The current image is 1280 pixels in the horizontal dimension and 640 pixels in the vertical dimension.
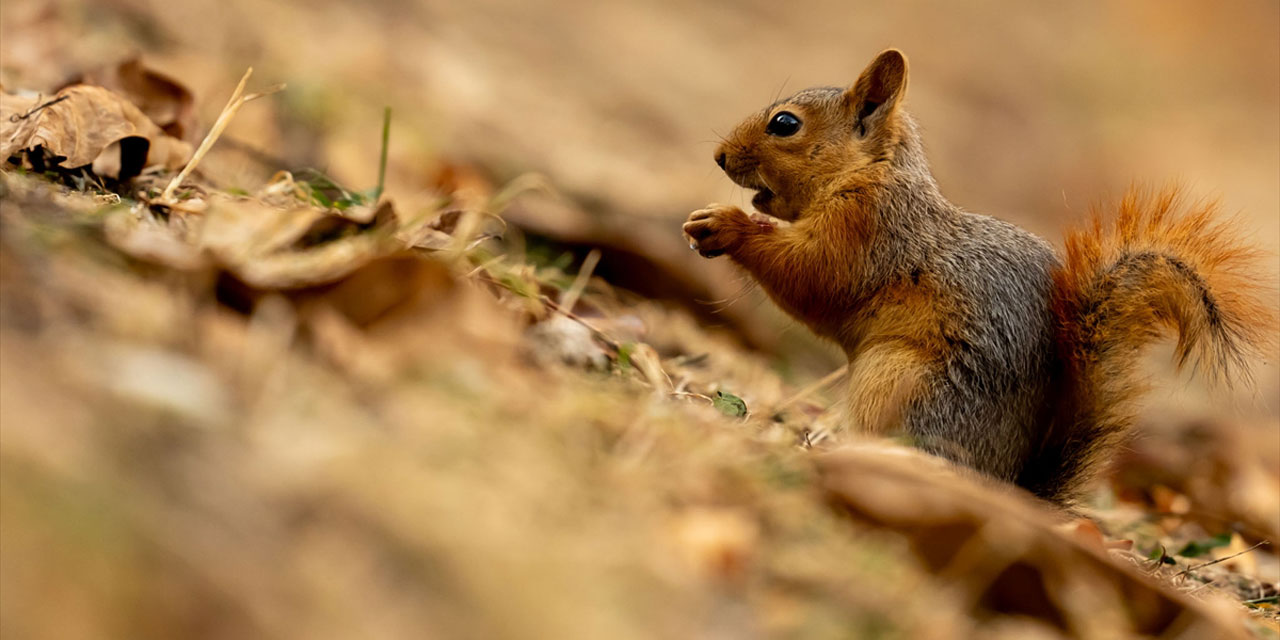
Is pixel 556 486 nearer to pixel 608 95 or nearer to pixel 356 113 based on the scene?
pixel 356 113

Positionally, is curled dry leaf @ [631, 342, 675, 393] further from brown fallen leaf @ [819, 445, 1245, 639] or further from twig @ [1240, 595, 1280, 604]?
twig @ [1240, 595, 1280, 604]

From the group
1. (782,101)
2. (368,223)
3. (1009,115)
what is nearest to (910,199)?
(782,101)

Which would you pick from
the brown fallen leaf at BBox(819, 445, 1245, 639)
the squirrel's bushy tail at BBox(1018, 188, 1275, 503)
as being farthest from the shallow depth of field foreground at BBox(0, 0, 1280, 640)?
the squirrel's bushy tail at BBox(1018, 188, 1275, 503)

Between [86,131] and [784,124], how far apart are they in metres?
1.71

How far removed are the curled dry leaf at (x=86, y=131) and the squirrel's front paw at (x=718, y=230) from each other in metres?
1.27

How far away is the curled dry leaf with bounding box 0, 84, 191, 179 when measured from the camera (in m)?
2.10

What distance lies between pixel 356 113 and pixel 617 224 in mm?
1155

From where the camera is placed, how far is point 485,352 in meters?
1.54

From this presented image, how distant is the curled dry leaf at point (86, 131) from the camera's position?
210cm

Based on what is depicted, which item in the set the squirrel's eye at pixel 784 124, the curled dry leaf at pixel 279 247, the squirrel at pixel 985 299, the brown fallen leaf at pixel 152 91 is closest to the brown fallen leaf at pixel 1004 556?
the curled dry leaf at pixel 279 247

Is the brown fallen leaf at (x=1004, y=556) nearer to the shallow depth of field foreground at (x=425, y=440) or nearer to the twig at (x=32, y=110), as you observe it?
the shallow depth of field foreground at (x=425, y=440)

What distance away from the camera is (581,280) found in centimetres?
275

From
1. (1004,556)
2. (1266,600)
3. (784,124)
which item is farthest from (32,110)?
(1266,600)

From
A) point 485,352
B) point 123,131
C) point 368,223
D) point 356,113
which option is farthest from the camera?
point 356,113
